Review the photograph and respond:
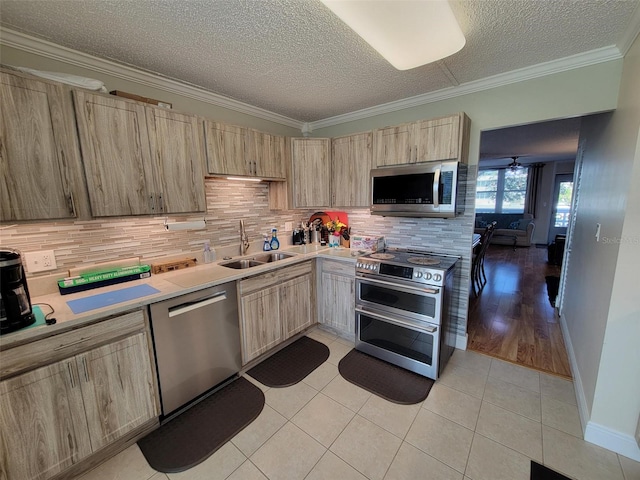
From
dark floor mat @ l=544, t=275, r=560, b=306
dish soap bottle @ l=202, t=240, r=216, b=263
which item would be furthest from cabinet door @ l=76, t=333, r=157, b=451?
dark floor mat @ l=544, t=275, r=560, b=306

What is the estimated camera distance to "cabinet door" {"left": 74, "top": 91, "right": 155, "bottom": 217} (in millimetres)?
1650

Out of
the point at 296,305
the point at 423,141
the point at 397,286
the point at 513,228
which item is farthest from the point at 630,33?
the point at 513,228

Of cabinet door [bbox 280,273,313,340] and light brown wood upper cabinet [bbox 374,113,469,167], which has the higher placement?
light brown wood upper cabinet [bbox 374,113,469,167]

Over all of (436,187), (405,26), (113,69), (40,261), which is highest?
(113,69)

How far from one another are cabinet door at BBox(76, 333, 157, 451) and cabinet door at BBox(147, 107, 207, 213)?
3.33ft

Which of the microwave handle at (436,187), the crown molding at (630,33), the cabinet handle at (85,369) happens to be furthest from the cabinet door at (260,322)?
the crown molding at (630,33)

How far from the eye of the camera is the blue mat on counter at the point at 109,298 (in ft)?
5.06

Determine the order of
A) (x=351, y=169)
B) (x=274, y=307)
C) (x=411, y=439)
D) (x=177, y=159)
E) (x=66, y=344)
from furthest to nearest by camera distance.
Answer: (x=351, y=169) < (x=274, y=307) < (x=177, y=159) < (x=411, y=439) < (x=66, y=344)

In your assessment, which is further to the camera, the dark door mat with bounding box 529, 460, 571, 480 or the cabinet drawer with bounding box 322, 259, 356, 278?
the cabinet drawer with bounding box 322, 259, 356, 278

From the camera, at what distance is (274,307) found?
2521 mm

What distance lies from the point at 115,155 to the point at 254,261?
1.44 m

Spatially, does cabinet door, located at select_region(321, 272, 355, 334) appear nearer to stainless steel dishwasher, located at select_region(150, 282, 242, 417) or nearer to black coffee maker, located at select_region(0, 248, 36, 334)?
stainless steel dishwasher, located at select_region(150, 282, 242, 417)

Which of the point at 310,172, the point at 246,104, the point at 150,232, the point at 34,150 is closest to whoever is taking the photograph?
the point at 34,150

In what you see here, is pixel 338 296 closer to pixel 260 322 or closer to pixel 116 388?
pixel 260 322
